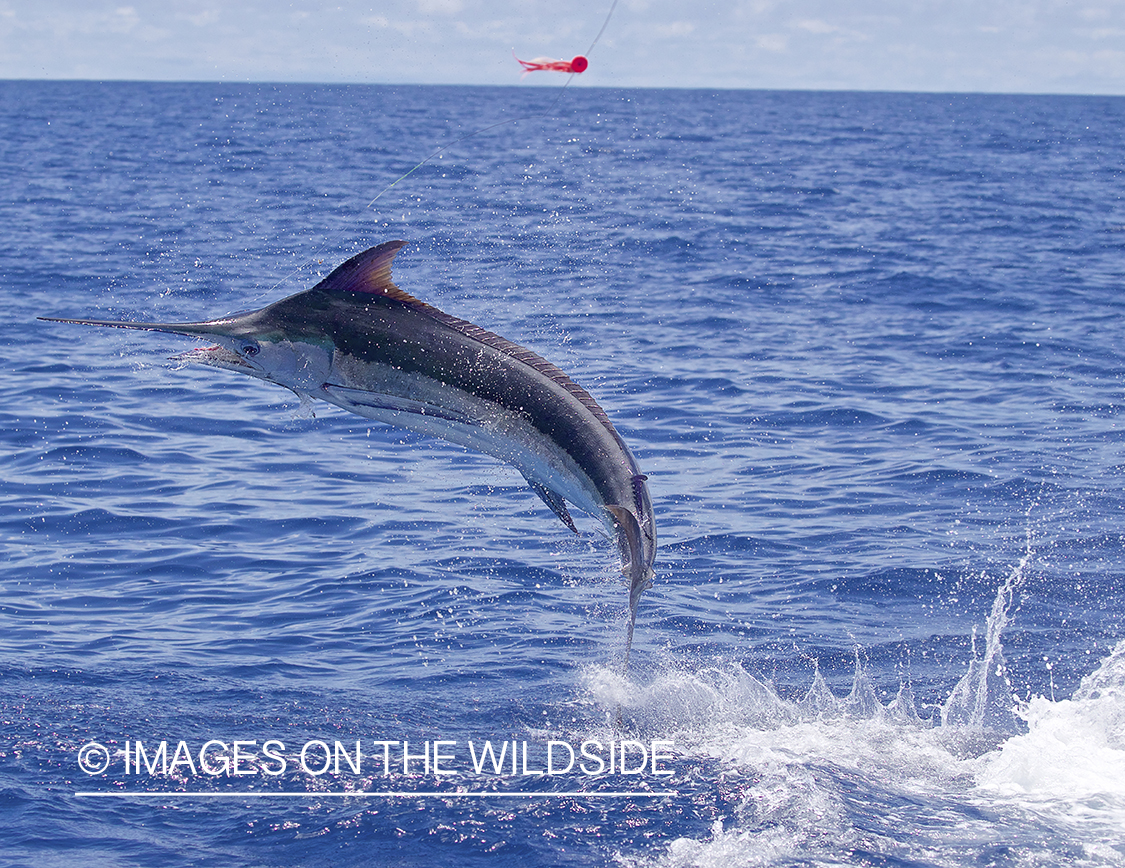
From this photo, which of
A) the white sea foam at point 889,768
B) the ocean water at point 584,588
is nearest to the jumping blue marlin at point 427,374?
the ocean water at point 584,588

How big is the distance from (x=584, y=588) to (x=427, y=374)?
732 centimetres

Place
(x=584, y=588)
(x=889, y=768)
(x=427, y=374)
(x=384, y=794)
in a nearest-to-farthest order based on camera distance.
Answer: (x=427, y=374), (x=384, y=794), (x=889, y=768), (x=584, y=588)

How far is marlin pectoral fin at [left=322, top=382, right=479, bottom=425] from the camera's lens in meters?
5.68

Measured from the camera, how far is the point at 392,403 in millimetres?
5691

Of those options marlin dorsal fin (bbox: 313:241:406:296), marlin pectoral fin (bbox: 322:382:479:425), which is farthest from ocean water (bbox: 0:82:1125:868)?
marlin dorsal fin (bbox: 313:241:406:296)

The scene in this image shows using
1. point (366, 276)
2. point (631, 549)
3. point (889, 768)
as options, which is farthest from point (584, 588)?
point (366, 276)

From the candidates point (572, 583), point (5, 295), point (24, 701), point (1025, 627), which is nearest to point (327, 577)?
point (572, 583)

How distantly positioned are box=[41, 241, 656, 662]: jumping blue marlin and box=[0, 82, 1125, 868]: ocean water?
41 centimetres

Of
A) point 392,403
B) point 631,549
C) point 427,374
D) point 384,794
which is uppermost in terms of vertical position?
point 427,374

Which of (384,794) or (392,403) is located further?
(384,794)

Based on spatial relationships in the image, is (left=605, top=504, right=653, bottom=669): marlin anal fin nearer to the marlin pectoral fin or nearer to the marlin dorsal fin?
the marlin pectoral fin

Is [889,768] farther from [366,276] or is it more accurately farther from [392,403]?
[366,276]

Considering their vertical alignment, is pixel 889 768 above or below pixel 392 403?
below

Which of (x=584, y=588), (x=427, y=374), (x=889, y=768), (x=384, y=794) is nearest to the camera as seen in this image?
(x=427, y=374)
